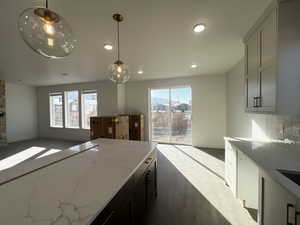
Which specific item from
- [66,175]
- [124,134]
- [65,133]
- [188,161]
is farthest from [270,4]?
[65,133]

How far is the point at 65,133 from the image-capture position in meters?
6.34

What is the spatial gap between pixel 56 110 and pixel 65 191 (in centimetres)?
707

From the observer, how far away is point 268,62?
1.61 metres

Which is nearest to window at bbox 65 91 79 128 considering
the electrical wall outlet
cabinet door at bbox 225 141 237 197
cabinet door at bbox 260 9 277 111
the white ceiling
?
the white ceiling

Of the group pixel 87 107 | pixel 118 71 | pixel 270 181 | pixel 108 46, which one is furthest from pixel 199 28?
pixel 87 107

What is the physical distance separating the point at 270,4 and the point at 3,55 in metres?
4.69

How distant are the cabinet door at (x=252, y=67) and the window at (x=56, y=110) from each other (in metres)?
7.20

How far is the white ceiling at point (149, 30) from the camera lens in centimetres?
155

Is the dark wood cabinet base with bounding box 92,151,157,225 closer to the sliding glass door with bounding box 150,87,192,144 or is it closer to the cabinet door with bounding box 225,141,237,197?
the cabinet door with bounding box 225,141,237,197

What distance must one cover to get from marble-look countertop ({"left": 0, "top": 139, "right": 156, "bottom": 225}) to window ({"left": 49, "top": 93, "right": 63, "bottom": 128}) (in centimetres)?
617

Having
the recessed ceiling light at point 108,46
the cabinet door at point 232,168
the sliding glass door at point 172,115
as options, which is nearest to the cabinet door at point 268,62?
the cabinet door at point 232,168

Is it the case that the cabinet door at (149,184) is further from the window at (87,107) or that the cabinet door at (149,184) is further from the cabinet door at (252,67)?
the window at (87,107)

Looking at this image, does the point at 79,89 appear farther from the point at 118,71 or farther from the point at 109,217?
the point at 109,217

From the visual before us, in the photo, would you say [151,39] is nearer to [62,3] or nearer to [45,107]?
[62,3]
